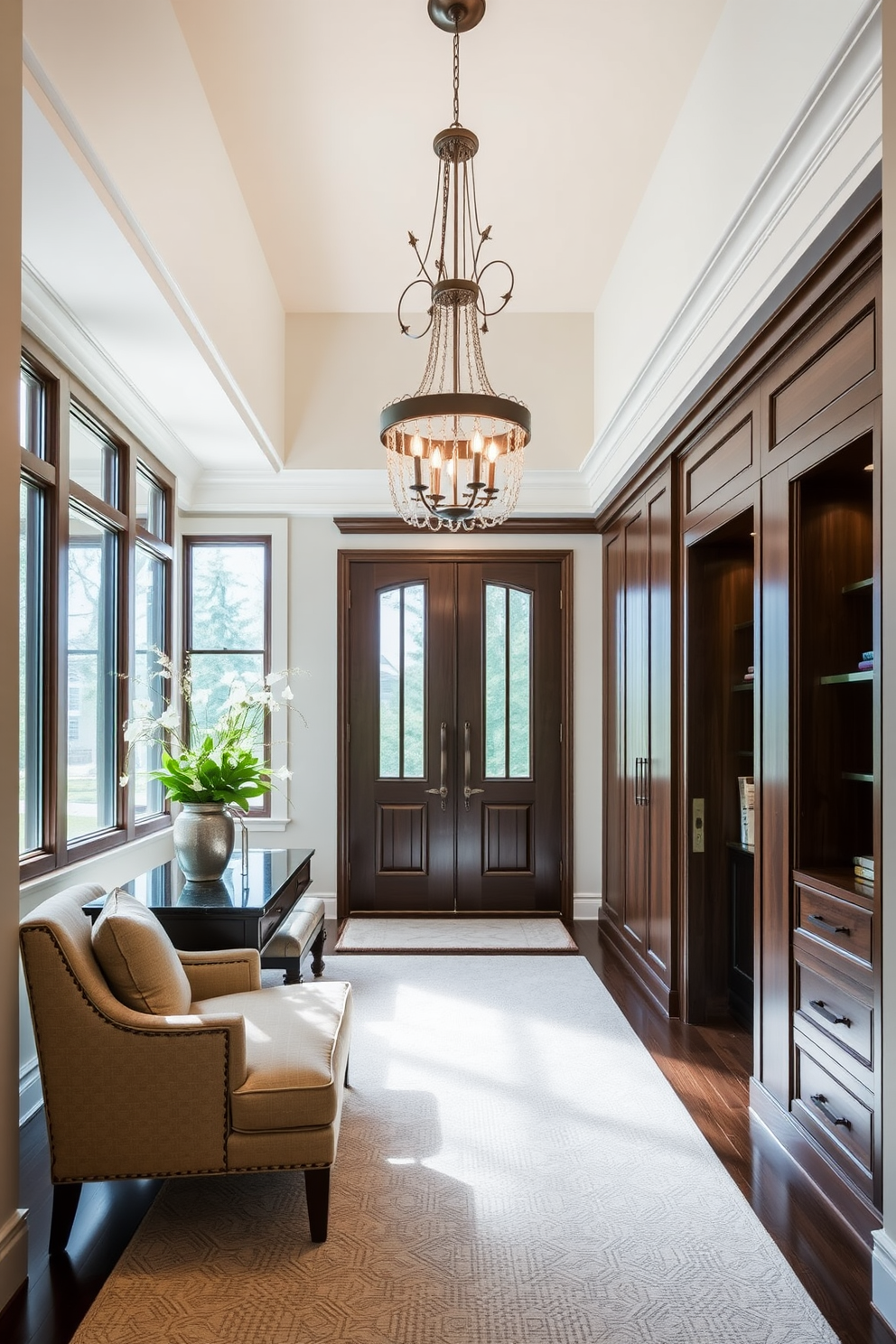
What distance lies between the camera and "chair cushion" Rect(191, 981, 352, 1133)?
231cm

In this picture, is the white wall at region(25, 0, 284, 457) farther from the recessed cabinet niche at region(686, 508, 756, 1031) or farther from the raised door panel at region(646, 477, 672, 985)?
the recessed cabinet niche at region(686, 508, 756, 1031)

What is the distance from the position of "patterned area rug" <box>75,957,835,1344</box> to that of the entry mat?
Result: 164cm

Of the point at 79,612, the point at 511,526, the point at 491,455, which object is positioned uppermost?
the point at 511,526

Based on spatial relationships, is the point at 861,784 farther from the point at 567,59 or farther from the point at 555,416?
the point at 555,416

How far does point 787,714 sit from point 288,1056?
177cm

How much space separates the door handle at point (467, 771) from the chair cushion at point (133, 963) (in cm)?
360

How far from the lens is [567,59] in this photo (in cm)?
338

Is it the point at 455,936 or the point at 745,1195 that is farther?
the point at 455,936

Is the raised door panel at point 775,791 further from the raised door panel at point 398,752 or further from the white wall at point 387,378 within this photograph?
the raised door panel at point 398,752

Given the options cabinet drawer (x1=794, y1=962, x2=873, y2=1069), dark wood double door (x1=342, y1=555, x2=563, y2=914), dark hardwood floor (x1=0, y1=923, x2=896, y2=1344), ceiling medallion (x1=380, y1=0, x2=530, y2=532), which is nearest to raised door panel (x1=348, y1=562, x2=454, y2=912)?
dark wood double door (x1=342, y1=555, x2=563, y2=914)

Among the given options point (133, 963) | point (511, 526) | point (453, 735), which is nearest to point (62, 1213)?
point (133, 963)

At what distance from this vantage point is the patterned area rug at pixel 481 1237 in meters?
Result: 2.03

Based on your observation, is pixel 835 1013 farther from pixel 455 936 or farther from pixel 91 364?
pixel 91 364

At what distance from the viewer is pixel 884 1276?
6.67ft
